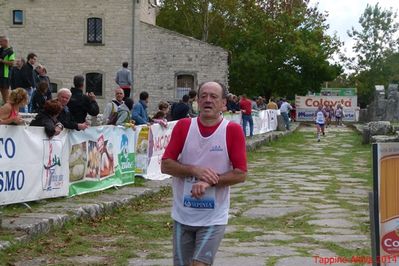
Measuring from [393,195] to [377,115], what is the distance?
37.1 metres

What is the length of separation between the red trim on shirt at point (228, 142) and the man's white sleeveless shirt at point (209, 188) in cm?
3

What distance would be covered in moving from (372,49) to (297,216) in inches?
3113

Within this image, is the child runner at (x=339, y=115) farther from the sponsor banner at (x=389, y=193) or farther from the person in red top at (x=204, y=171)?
the person in red top at (x=204, y=171)

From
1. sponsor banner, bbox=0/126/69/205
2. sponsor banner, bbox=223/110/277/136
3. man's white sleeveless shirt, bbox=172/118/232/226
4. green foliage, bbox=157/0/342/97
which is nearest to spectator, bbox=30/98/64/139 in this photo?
sponsor banner, bbox=0/126/69/205

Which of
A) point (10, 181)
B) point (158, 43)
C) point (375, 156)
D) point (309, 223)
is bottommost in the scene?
point (309, 223)

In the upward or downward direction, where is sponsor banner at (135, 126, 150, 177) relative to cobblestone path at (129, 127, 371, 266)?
upward

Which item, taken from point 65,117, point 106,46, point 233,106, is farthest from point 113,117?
point 106,46

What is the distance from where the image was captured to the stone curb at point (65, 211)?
26.6 feet

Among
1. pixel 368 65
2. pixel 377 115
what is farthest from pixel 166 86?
pixel 368 65

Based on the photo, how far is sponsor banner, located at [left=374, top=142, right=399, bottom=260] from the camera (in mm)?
5629

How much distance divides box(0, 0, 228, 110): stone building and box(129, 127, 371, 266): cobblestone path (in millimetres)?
22529

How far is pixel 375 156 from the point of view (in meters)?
5.64

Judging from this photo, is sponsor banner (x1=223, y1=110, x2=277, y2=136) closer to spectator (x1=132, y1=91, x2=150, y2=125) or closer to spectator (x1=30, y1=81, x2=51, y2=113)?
spectator (x1=132, y1=91, x2=150, y2=125)

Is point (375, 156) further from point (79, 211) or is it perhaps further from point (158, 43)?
point (158, 43)
